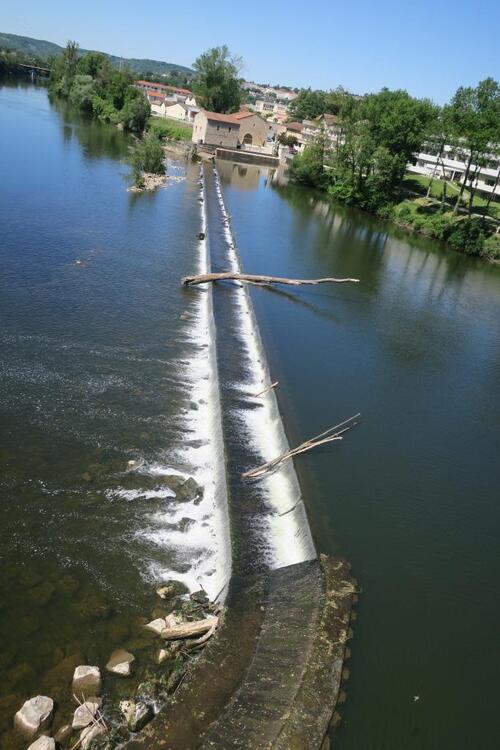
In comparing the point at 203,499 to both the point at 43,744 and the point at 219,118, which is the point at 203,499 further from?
the point at 219,118

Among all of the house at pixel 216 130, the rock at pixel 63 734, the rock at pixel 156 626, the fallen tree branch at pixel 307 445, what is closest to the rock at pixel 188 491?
the fallen tree branch at pixel 307 445

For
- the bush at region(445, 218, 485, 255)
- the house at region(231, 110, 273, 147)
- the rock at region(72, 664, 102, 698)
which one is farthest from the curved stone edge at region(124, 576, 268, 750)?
the house at region(231, 110, 273, 147)

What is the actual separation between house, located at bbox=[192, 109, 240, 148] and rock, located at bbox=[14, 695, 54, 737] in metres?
75.1

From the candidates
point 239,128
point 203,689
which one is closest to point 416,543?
point 203,689

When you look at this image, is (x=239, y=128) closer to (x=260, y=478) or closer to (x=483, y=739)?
(x=260, y=478)

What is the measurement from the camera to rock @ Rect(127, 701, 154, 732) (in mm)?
7168

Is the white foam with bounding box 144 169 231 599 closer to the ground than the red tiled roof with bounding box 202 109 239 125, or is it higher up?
closer to the ground

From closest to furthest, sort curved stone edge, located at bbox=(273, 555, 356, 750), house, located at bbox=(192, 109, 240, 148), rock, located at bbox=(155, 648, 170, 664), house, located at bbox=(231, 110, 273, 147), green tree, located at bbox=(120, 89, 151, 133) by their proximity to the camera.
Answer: curved stone edge, located at bbox=(273, 555, 356, 750), rock, located at bbox=(155, 648, 170, 664), house, located at bbox=(192, 109, 240, 148), green tree, located at bbox=(120, 89, 151, 133), house, located at bbox=(231, 110, 273, 147)

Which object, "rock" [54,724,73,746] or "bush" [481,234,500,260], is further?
"bush" [481,234,500,260]

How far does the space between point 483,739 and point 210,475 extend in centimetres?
701

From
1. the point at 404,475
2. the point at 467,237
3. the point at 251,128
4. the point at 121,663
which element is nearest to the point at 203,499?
the point at 121,663

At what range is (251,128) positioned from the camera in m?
77.8

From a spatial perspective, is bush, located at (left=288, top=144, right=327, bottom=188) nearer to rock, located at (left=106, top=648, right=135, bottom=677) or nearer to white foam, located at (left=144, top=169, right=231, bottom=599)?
white foam, located at (left=144, top=169, right=231, bottom=599)

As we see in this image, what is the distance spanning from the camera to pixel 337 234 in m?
41.6
